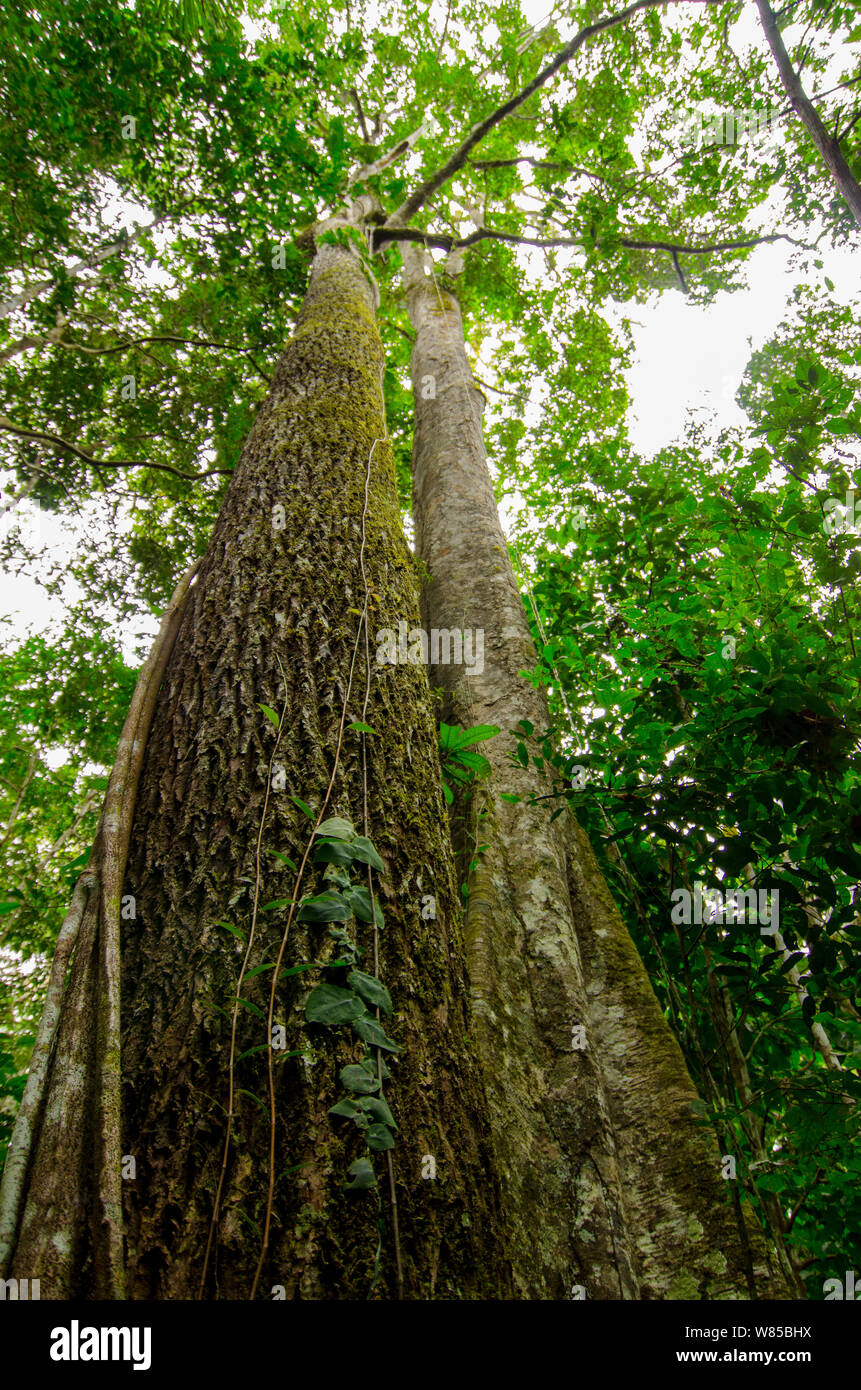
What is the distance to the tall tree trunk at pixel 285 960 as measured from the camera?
Answer: 937mm

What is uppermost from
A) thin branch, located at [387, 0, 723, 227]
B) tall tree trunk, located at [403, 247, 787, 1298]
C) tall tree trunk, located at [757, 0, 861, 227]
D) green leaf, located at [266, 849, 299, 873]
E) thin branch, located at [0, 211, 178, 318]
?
thin branch, located at [387, 0, 723, 227]

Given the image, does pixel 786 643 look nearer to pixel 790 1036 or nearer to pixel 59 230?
pixel 790 1036

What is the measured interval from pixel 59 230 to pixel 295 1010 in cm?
601

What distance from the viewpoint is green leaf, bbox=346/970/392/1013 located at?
1161 mm

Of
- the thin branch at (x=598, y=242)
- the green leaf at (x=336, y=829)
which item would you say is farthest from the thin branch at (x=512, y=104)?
the green leaf at (x=336, y=829)

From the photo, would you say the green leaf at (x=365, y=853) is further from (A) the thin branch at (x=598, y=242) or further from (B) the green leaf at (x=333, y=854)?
(A) the thin branch at (x=598, y=242)

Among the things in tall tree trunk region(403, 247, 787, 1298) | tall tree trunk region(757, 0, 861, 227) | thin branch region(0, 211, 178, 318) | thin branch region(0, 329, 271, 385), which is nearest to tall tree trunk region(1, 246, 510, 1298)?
tall tree trunk region(403, 247, 787, 1298)

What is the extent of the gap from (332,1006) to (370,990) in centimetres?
9

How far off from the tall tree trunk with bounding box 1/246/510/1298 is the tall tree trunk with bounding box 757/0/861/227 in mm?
3528

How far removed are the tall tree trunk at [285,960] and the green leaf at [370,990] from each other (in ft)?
0.21

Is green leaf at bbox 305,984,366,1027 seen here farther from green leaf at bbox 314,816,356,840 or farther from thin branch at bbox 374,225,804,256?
thin branch at bbox 374,225,804,256

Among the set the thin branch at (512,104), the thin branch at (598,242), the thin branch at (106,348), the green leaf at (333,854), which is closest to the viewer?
the green leaf at (333,854)

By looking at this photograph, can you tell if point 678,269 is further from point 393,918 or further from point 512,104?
point 393,918

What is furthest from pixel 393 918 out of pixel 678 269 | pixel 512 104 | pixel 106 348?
pixel 678 269
